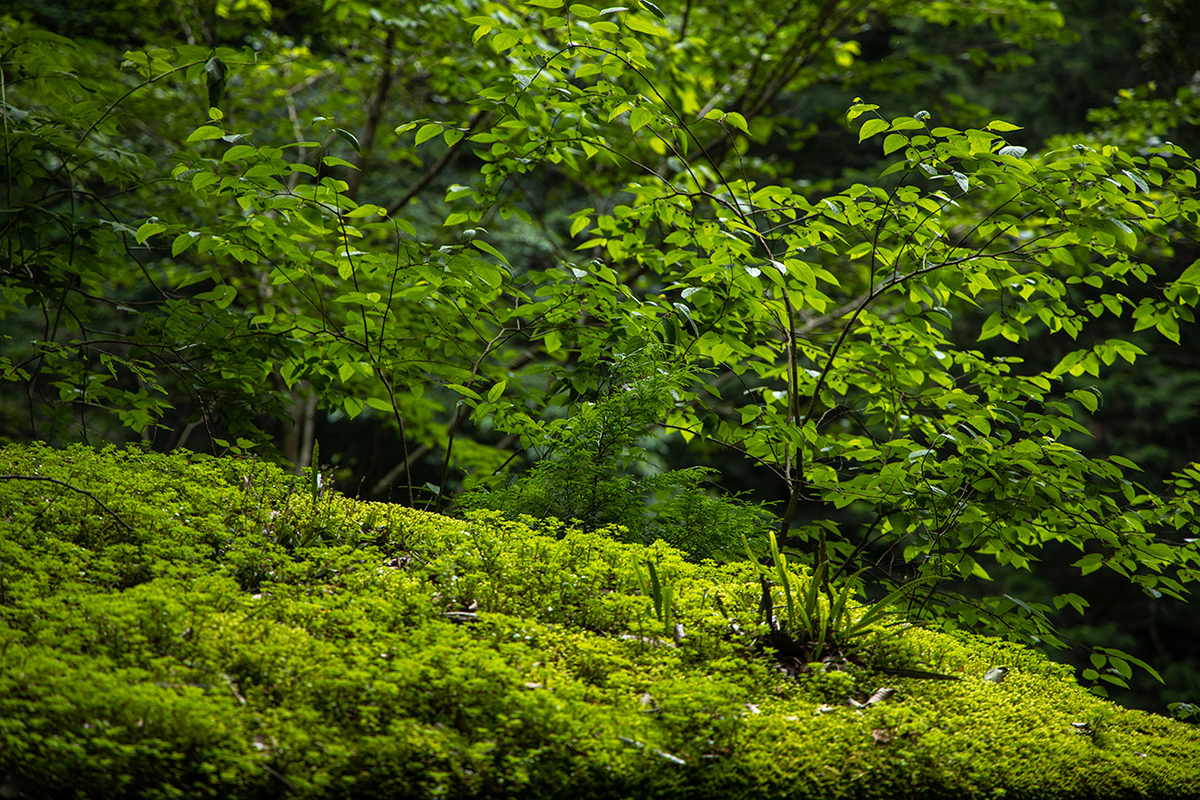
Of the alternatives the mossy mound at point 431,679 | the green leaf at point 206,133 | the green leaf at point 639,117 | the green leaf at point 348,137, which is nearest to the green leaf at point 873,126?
the green leaf at point 639,117

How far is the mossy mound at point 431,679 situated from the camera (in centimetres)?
153

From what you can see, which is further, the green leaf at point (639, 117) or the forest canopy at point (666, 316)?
the forest canopy at point (666, 316)

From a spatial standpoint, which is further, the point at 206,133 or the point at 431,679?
the point at 206,133

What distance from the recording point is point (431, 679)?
1.83 meters

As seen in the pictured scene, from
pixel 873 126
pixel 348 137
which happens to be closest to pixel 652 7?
pixel 873 126

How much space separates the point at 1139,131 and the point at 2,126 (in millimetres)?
6848

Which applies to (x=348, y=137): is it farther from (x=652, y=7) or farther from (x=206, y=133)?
(x=652, y=7)

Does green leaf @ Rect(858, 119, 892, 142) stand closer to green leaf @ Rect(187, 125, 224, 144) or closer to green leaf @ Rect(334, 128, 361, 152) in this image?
green leaf @ Rect(334, 128, 361, 152)

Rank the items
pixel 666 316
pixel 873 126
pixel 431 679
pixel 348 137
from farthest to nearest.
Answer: pixel 666 316 → pixel 348 137 → pixel 873 126 → pixel 431 679

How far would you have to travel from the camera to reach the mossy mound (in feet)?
5.01

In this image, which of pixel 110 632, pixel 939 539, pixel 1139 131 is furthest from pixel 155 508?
pixel 1139 131

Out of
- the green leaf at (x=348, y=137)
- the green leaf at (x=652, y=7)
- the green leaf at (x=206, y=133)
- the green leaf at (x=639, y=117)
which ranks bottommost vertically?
the green leaf at (x=206, y=133)

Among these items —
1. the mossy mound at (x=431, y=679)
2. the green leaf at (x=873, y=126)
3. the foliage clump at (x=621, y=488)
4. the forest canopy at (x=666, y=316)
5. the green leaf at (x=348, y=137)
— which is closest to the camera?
the mossy mound at (x=431, y=679)

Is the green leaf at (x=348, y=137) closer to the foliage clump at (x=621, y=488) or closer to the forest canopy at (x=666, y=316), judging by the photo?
the forest canopy at (x=666, y=316)
